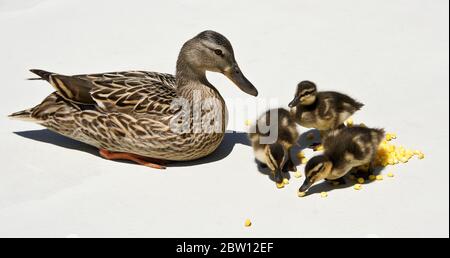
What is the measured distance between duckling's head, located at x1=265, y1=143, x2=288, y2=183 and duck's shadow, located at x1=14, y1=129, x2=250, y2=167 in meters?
0.48

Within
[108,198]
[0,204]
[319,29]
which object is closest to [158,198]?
[108,198]

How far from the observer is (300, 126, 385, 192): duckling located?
334cm

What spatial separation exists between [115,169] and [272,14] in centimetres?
281

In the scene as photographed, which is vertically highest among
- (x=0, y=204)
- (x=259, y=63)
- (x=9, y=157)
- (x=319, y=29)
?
(x=319, y=29)

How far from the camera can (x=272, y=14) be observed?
594cm

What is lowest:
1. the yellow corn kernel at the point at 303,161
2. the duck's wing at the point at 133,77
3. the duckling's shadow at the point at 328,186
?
the duckling's shadow at the point at 328,186

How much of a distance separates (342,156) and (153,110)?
1.13 m

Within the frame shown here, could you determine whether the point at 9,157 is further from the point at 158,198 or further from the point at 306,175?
the point at 306,175

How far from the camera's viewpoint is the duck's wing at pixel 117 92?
3646 mm

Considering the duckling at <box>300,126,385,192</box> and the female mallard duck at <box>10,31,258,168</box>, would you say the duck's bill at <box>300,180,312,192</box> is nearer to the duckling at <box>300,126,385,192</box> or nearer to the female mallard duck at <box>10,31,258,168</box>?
the duckling at <box>300,126,385,192</box>

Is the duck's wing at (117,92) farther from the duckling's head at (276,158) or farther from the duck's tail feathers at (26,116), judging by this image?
the duckling's head at (276,158)

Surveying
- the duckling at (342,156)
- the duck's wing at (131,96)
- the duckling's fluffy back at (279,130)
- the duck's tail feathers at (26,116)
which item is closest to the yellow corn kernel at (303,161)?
the duckling's fluffy back at (279,130)

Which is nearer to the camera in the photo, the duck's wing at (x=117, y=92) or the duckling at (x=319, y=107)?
the duck's wing at (x=117, y=92)

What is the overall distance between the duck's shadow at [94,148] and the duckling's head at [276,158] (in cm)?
48
